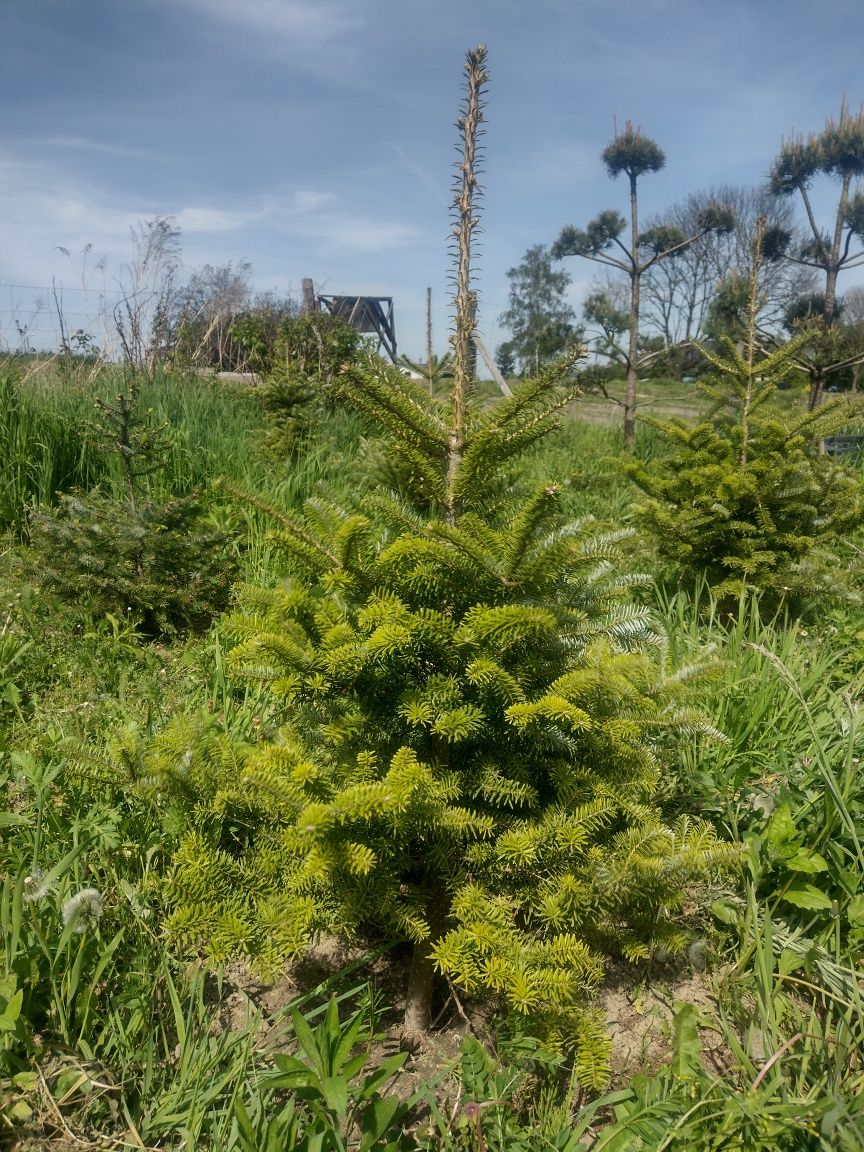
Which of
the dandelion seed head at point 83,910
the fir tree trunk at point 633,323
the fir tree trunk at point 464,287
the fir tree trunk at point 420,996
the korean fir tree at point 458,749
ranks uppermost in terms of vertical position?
the fir tree trunk at point 633,323

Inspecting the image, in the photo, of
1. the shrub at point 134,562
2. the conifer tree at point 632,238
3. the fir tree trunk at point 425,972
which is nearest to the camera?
the fir tree trunk at point 425,972

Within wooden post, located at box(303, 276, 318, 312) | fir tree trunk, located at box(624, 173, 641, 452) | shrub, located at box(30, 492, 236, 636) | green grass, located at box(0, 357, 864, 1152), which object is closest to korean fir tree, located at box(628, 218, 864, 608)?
green grass, located at box(0, 357, 864, 1152)

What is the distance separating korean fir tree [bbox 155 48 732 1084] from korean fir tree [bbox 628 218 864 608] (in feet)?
8.24

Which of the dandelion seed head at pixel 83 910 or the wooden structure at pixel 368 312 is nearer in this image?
the dandelion seed head at pixel 83 910

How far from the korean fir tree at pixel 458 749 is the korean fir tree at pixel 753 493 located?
8.24ft

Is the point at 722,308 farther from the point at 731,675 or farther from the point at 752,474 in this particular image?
the point at 731,675

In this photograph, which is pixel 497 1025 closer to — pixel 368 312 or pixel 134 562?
pixel 134 562

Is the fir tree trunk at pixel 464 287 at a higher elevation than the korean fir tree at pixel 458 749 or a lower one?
higher

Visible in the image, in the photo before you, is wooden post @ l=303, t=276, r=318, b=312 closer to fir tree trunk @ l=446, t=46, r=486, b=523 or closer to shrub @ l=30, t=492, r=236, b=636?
shrub @ l=30, t=492, r=236, b=636

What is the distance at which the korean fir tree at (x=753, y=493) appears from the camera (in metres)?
4.03

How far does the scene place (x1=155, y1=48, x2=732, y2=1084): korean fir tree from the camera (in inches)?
58.1

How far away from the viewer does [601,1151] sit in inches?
52.6

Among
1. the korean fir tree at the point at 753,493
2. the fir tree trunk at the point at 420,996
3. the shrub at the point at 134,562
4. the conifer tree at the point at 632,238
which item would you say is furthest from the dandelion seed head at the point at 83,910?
the conifer tree at the point at 632,238

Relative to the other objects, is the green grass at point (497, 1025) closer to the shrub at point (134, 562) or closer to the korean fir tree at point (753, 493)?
the shrub at point (134, 562)
